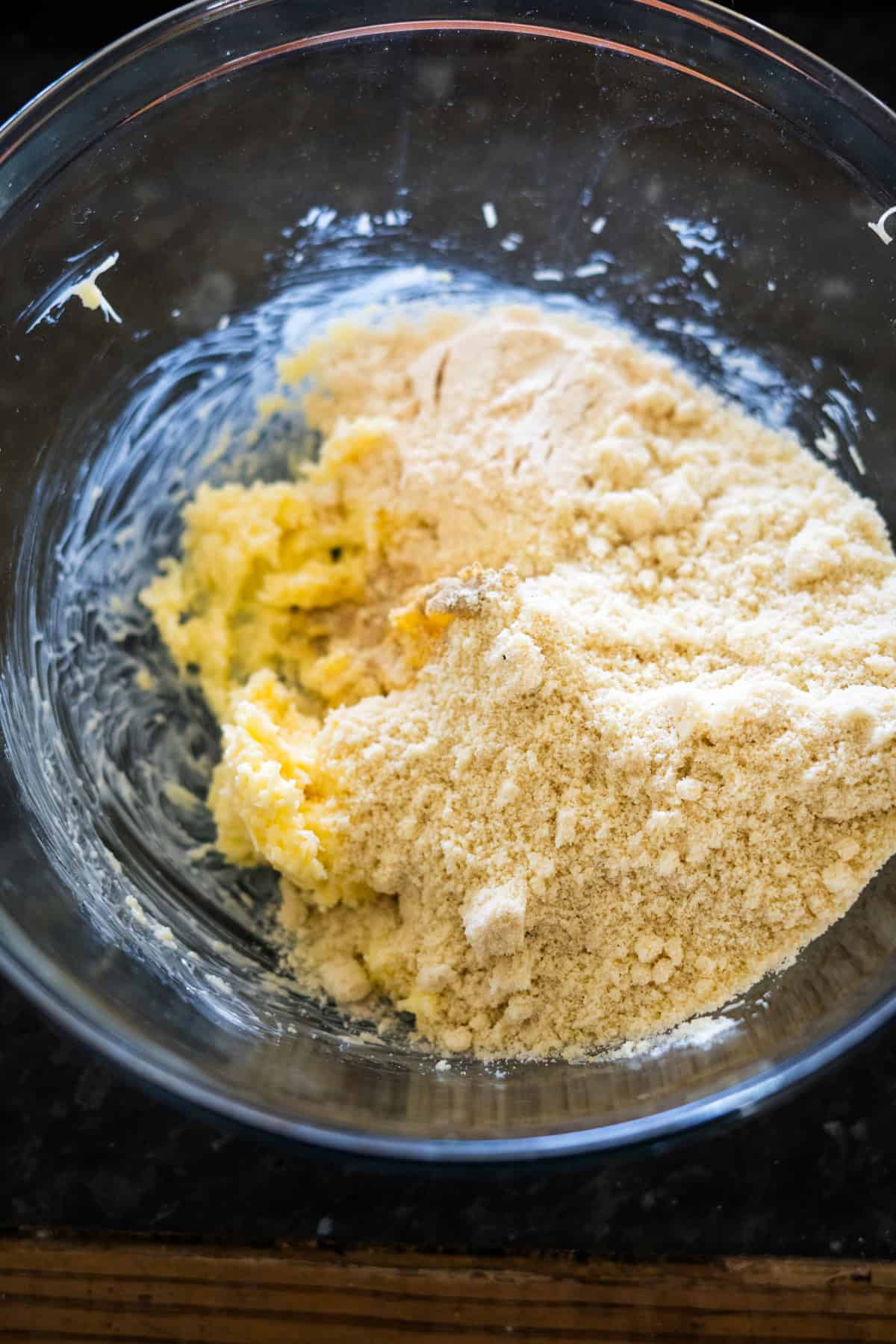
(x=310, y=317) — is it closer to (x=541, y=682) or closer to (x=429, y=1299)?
(x=541, y=682)

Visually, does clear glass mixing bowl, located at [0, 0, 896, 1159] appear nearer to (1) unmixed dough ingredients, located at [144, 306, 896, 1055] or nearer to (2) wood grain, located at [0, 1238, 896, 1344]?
(1) unmixed dough ingredients, located at [144, 306, 896, 1055]

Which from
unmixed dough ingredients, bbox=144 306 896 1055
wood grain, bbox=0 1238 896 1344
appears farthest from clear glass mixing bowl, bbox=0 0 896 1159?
wood grain, bbox=0 1238 896 1344

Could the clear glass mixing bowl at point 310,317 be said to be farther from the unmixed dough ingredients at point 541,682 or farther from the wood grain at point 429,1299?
the wood grain at point 429,1299

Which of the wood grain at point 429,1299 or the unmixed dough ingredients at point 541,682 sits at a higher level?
the unmixed dough ingredients at point 541,682

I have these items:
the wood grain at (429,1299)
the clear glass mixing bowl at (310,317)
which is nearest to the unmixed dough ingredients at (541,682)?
the clear glass mixing bowl at (310,317)

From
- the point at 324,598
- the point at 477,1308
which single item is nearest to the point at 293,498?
the point at 324,598

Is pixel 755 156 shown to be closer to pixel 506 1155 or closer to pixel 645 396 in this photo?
pixel 645 396
